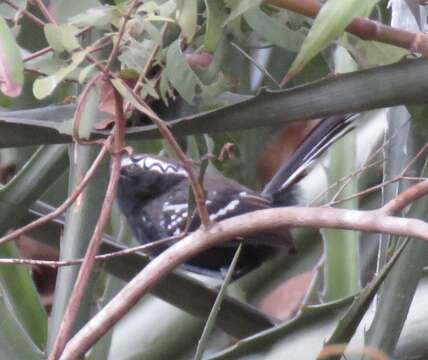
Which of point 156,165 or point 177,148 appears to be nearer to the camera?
point 177,148

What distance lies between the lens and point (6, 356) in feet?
3.10

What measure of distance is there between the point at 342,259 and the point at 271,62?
40cm

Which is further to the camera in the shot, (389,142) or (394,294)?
(389,142)

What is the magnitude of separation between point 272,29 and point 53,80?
23 centimetres

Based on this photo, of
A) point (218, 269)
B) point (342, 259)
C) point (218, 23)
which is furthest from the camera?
point (218, 269)

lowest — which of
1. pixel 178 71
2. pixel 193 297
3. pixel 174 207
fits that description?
pixel 174 207

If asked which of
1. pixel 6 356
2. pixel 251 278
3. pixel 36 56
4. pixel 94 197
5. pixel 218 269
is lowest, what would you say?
pixel 218 269

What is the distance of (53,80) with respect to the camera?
0.74 m

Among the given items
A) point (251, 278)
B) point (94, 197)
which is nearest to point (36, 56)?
point (94, 197)

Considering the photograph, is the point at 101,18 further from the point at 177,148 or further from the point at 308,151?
the point at 308,151

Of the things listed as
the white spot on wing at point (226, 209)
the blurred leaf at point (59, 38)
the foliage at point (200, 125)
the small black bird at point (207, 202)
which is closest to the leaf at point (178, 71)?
the foliage at point (200, 125)

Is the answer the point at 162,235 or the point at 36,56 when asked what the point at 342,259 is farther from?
the point at 162,235

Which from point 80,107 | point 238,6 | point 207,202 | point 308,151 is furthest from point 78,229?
point 207,202

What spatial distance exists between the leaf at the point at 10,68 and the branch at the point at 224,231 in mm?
154
